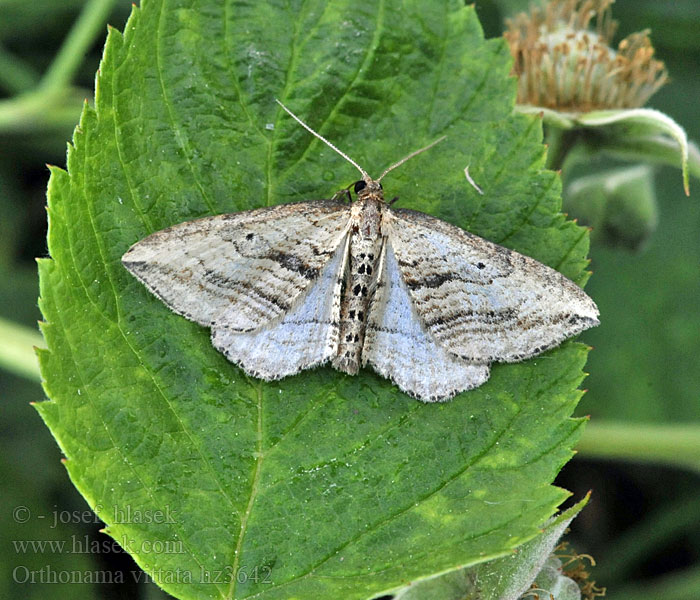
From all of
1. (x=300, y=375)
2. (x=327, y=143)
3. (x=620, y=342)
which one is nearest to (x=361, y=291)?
(x=300, y=375)

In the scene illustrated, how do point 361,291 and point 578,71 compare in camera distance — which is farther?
point 578,71

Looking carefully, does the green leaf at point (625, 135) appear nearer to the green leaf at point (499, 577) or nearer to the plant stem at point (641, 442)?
the plant stem at point (641, 442)

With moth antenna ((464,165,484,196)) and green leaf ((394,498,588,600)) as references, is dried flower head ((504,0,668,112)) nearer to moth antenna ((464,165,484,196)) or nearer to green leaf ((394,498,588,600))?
moth antenna ((464,165,484,196))

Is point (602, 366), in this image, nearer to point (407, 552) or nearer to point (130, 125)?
point (407, 552)

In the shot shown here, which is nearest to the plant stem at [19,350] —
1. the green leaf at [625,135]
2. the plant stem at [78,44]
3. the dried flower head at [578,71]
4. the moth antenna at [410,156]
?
the plant stem at [78,44]

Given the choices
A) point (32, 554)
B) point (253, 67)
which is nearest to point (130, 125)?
point (253, 67)

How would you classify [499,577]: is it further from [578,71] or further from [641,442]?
[578,71]

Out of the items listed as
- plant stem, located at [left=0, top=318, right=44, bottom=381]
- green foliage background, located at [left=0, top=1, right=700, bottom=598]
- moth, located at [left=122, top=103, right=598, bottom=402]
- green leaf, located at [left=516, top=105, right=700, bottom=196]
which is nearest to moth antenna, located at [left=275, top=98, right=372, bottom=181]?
moth, located at [left=122, top=103, right=598, bottom=402]
